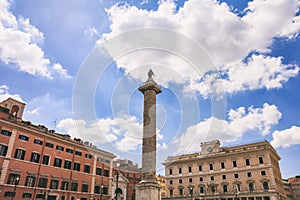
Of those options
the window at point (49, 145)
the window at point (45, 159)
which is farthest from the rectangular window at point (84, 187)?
the window at point (49, 145)

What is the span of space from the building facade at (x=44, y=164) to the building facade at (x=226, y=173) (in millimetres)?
15287

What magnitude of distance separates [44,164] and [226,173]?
3118 cm

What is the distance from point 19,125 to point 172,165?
32.2m

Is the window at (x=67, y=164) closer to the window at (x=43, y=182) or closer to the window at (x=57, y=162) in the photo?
the window at (x=57, y=162)

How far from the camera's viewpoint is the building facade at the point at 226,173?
3962 cm

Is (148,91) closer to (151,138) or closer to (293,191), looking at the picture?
(151,138)

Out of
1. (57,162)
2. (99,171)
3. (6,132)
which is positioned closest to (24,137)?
(6,132)

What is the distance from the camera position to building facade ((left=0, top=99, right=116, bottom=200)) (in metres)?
27.9

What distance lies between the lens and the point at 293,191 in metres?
73.3

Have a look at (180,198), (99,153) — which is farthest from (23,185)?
(180,198)

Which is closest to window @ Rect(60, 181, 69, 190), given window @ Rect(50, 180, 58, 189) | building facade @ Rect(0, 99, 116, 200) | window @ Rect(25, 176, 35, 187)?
building facade @ Rect(0, 99, 116, 200)

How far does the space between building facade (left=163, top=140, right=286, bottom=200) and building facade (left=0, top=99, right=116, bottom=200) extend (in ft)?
50.2

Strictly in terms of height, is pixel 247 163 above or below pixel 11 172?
above

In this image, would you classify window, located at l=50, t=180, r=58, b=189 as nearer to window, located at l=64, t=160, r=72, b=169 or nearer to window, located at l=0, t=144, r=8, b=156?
window, located at l=64, t=160, r=72, b=169
